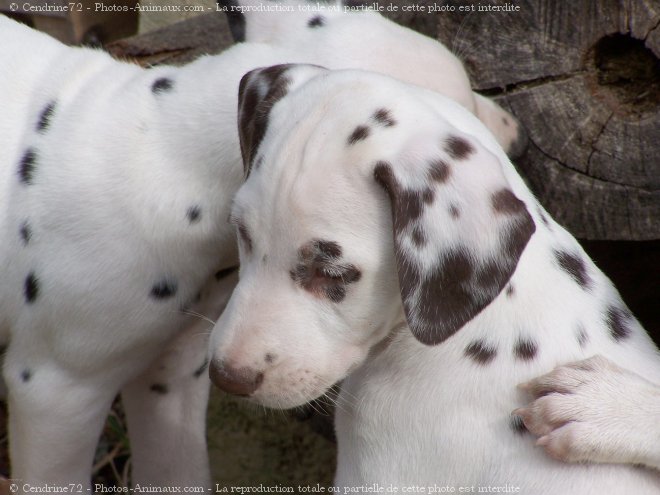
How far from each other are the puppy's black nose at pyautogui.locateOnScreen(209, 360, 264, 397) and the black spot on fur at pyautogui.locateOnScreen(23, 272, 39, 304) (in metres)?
1.08

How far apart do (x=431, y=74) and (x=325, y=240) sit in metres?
1.02

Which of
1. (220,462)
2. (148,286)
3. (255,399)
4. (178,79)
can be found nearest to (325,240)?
(255,399)

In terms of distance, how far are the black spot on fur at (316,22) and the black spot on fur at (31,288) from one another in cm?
137

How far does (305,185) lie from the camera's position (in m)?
2.73

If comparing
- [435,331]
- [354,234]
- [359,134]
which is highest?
[359,134]

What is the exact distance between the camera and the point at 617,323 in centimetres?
310

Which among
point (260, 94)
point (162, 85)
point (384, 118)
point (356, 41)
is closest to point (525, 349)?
point (384, 118)

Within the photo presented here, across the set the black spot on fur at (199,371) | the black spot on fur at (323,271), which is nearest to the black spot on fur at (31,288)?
the black spot on fur at (199,371)

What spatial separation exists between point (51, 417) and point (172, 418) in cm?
69

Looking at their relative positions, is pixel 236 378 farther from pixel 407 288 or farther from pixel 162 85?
pixel 162 85

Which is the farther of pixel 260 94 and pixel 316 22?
pixel 316 22

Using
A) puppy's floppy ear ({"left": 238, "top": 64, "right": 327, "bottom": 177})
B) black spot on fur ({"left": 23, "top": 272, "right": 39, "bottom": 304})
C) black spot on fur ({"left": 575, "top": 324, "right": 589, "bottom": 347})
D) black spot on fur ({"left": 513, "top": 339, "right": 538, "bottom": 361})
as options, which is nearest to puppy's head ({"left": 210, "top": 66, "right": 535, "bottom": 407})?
puppy's floppy ear ({"left": 238, "top": 64, "right": 327, "bottom": 177})

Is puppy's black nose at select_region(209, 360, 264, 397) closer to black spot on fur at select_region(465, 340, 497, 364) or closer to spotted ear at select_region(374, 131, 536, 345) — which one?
spotted ear at select_region(374, 131, 536, 345)

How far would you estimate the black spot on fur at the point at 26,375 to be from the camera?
371cm
